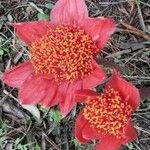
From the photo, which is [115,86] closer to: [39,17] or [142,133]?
[142,133]

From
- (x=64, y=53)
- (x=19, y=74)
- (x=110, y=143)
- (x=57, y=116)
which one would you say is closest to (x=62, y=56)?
(x=64, y=53)

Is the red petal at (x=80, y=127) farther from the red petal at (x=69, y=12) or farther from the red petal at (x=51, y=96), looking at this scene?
the red petal at (x=69, y=12)

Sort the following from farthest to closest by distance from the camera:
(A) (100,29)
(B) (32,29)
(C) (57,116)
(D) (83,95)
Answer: (C) (57,116) < (B) (32,29) < (A) (100,29) < (D) (83,95)

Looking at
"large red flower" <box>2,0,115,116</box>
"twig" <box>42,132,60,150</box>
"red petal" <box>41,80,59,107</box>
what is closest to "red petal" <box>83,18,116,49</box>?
"large red flower" <box>2,0,115,116</box>

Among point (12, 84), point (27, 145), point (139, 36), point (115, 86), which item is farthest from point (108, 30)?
point (27, 145)

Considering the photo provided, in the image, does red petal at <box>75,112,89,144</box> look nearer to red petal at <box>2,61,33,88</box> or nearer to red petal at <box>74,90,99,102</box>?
red petal at <box>74,90,99,102</box>

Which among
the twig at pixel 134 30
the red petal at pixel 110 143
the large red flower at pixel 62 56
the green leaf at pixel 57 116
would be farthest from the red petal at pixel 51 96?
the twig at pixel 134 30

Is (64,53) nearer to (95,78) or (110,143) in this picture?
(95,78)
